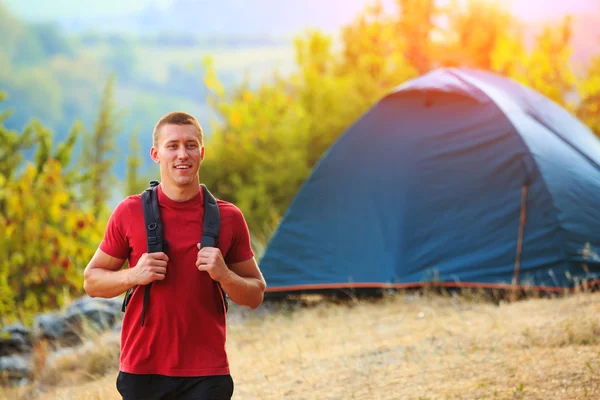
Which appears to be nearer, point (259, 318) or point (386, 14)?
point (259, 318)

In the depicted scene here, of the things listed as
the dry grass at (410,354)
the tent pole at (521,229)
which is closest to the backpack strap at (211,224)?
the dry grass at (410,354)

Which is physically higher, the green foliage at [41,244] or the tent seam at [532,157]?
the tent seam at [532,157]

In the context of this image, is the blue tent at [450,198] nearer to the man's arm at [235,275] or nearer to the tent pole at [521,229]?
the tent pole at [521,229]

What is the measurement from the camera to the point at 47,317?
852 cm

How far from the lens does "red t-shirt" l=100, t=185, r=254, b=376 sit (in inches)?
112

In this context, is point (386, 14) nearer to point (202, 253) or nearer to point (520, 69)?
point (520, 69)

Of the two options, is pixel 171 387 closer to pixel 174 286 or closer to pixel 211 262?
pixel 174 286

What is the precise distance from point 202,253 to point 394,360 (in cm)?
263

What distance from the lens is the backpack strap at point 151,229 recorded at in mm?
2811

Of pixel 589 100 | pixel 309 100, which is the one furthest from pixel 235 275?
pixel 589 100

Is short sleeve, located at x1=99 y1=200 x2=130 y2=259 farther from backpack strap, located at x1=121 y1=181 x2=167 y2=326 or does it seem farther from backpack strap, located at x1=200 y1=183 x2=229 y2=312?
backpack strap, located at x1=200 y1=183 x2=229 y2=312

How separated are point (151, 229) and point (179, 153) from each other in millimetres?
294

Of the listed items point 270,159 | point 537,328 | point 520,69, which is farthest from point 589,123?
point 537,328

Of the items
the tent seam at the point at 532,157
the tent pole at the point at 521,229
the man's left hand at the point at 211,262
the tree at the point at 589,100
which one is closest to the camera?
the man's left hand at the point at 211,262
